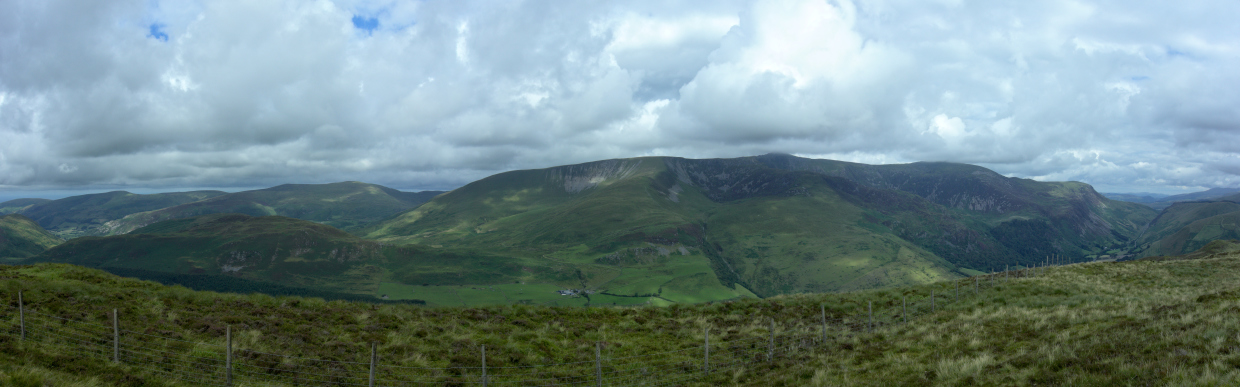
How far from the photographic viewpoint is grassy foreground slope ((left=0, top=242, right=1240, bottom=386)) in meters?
13.8

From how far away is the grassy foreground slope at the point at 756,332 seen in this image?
Answer: 13.8m

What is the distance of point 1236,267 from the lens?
45406 millimetres

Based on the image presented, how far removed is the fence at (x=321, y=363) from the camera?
1800cm

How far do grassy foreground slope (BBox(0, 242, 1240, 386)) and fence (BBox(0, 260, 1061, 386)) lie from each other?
46cm

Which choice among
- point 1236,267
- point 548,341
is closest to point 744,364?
point 548,341

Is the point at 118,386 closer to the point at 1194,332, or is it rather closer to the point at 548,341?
the point at 548,341

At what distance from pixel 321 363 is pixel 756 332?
21.5 metres

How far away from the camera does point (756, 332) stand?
2850 centimetres

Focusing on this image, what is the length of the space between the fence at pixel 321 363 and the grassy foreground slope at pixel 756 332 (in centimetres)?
46

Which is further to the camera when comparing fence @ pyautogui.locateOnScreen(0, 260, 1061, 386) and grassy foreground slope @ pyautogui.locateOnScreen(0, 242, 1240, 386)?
fence @ pyautogui.locateOnScreen(0, 260, 1061, 386)

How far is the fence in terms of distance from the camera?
18.0 m

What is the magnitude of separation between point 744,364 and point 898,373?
23.4 ft

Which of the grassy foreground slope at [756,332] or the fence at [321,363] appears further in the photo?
the fence at [321,363]

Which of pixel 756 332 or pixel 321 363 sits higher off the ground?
pixel 321 363
